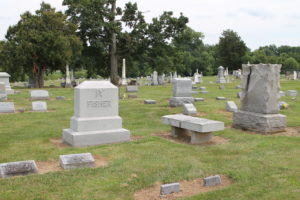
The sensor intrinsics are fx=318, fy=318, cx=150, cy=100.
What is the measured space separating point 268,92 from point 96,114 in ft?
18.6

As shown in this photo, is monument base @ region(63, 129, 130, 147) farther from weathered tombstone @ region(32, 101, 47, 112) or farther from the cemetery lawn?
weathered tombstone @ region(32, 101, 47, 112)

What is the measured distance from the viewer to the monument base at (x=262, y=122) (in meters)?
10.3

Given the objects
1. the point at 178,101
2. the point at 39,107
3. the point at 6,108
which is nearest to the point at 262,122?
the point at 178,101

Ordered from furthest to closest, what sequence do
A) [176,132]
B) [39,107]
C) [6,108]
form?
[39,107] < [6,108] < [176,132]

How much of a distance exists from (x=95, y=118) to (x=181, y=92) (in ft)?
29.3

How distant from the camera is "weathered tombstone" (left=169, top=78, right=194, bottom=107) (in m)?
16.9

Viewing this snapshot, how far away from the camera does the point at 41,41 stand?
29.5 m

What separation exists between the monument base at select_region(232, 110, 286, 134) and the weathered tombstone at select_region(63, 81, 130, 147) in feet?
14.3

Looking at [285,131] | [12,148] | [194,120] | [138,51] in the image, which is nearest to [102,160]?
[12,148]

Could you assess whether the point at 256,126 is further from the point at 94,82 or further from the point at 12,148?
the point at 12,148

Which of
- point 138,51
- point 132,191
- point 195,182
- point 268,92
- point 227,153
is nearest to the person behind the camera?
point 132,191

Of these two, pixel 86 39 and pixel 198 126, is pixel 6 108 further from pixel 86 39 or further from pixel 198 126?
pixel 86 39

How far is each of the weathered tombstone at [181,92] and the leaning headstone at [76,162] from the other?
415 inches

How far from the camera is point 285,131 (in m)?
10.7
